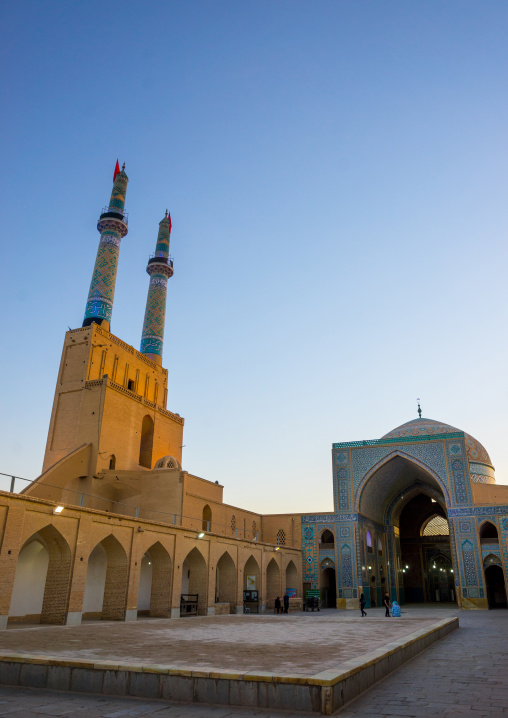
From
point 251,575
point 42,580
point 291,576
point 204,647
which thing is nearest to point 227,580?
point 251,575

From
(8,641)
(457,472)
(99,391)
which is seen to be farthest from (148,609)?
(457,472)

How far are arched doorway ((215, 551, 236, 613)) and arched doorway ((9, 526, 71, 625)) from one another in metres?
6.75

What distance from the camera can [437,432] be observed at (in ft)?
91.1

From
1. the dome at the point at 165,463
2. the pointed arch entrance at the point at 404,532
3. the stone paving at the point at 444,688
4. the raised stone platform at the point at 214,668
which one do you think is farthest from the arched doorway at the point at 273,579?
the stone paving at the point at 444,688

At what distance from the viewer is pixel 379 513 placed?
27.1 meters

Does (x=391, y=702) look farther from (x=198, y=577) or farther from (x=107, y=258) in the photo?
(x=107, y=258)

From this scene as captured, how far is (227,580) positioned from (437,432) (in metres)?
14.1

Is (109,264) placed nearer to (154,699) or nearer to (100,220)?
(100,220)

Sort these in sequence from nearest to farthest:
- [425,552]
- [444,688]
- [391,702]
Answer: [391,702], [444,688], [425,552]

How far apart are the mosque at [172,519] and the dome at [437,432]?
0.10 meters

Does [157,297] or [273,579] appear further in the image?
[157,297]

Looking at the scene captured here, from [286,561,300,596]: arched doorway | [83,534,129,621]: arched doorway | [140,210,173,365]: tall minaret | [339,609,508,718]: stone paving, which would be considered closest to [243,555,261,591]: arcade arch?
[286,561,300,596]: arched doorway

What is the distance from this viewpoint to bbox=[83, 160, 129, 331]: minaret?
22391 millimetres

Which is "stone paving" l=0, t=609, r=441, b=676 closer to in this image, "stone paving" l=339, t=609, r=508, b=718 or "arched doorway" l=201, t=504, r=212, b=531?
"stone paving" l=339, t=609, r=508, b=718
